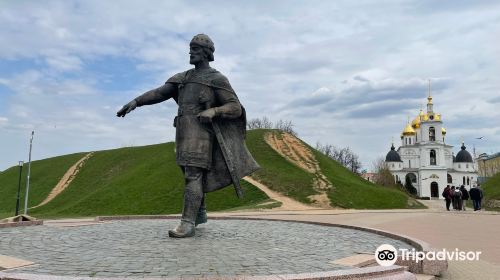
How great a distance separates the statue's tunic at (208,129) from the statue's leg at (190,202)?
0.56 ft

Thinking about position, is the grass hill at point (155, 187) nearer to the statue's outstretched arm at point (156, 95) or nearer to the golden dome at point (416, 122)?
the statue's outstretched arm at point (156, 95)

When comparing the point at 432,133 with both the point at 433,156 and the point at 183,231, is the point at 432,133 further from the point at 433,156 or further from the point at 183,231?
the point at 183,231

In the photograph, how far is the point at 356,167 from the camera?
3383 inches

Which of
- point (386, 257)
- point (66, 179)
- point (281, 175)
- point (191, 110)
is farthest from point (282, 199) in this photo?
point (66, 179)

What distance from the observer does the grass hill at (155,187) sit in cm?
2904

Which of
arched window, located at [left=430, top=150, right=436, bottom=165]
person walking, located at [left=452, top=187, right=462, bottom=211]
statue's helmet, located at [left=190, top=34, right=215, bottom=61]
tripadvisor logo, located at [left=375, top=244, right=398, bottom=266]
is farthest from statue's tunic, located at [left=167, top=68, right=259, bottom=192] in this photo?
arched window, located at [left=430, top=150, right=436, bottom=165]

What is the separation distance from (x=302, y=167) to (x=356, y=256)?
30.7 meters

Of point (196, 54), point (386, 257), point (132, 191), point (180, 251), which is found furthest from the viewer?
point (132, 191)

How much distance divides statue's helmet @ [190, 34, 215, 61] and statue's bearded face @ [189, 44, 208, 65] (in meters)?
0.07

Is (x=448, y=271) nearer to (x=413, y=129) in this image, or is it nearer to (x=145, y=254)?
(x=145, y=254)

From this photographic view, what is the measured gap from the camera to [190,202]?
7.21 meters

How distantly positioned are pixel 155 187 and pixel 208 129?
26183 mm

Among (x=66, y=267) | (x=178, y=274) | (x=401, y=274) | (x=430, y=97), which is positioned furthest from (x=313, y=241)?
(x=430, y=97)

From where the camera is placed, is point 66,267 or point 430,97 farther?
point 430,97
